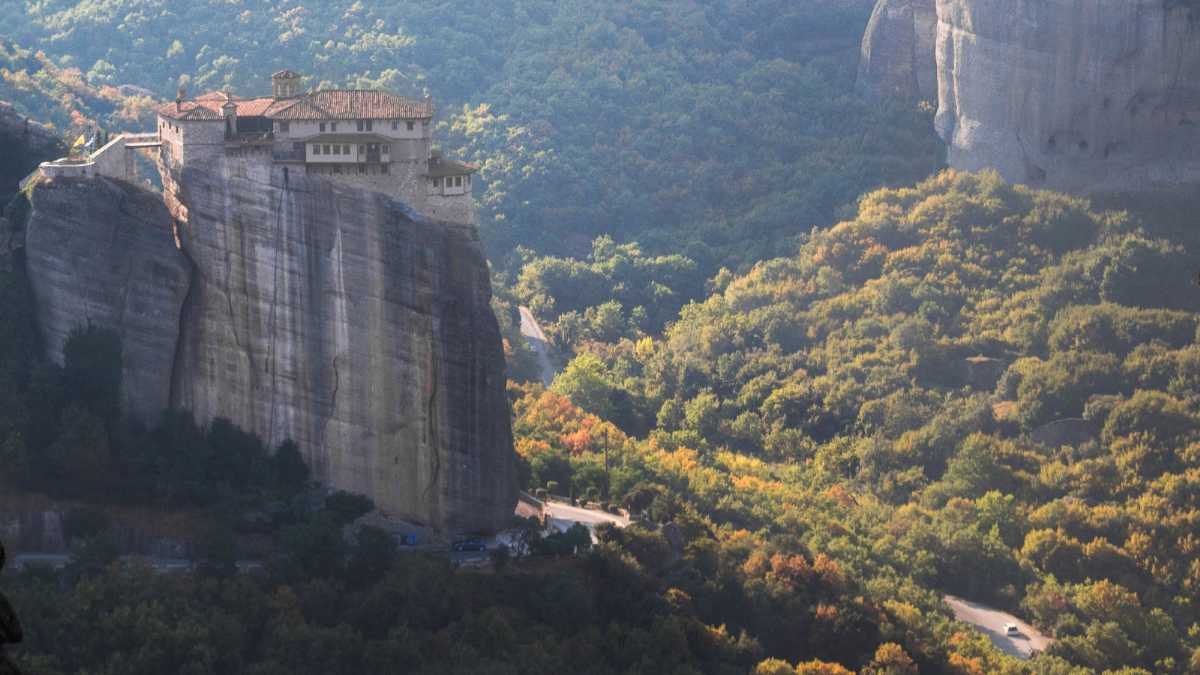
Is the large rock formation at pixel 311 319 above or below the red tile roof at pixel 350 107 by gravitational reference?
below

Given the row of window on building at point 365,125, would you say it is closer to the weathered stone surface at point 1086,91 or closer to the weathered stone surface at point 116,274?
the weathered stone surface at point 116,274

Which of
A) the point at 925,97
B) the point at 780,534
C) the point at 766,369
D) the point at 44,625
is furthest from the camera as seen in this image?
the point at 925,97

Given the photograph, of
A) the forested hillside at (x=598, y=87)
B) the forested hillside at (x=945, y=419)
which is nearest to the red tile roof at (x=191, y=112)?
the forested hillside at (x=945, y=419)

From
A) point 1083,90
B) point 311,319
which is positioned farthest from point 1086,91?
point 311,319

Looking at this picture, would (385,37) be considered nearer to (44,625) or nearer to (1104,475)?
(1104,475)

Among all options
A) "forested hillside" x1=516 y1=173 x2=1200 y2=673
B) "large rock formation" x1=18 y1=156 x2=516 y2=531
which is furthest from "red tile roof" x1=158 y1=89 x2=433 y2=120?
"forested hillside" x1=516 y1=173 x2=1200 y2=673

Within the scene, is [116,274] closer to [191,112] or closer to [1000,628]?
[191,112]

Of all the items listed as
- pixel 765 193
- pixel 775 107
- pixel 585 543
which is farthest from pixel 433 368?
pixel 775 107
